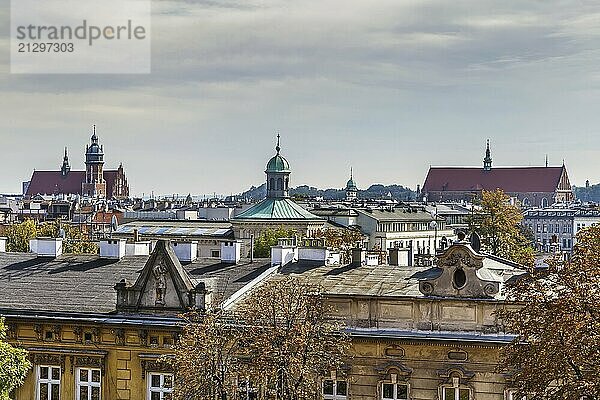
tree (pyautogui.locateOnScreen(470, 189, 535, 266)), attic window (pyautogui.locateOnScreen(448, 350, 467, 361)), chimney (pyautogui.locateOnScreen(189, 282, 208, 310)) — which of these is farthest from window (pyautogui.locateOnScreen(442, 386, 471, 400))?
tree (pyautogui.locateOnScreen(470, 189, 535, 266))

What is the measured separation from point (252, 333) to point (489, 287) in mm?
9013

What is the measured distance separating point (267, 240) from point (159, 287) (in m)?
93.2

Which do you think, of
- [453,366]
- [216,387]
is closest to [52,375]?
[216,387]

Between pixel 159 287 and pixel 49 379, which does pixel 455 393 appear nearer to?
pixel 159 287

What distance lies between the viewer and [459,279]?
157 feet

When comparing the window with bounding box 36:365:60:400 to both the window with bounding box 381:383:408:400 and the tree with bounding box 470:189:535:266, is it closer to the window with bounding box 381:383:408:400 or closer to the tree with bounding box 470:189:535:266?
the window with bounding box 381:383:408:400

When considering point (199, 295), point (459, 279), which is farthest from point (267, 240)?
point (459, 279)

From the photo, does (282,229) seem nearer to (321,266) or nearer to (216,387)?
(321,266)

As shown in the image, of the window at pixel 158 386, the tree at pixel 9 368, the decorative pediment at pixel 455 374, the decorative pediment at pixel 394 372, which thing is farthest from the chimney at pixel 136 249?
the decorative pediment at pixel 455 374

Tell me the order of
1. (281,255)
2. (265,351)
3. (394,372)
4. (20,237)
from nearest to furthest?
(265,351), (394,372), (281,255), (20,237)

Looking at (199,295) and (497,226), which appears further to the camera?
(497,226)

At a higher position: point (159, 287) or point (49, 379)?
point (159, 287)

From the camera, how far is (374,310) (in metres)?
48.6

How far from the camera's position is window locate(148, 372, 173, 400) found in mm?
51203
